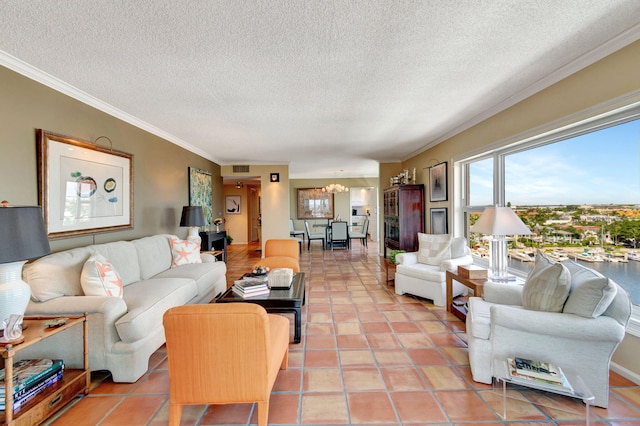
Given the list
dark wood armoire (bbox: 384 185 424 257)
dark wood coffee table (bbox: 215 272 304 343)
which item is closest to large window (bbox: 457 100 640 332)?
dark wood armoire (bbox: 384 185 424 257)

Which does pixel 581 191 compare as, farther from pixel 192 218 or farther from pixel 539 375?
pixel 192 218

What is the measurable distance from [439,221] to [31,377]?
5.15 metres

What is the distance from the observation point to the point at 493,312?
6.19 feet

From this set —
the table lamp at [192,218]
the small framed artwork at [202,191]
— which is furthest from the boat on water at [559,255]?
the small framed artwork at [202,191]

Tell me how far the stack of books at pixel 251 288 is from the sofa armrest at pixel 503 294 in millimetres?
1992

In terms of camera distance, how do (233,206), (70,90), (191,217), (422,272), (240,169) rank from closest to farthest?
1. (70,90)
2. (422,272)
3. (191,217)
4. (240,169)
5. (233,206)

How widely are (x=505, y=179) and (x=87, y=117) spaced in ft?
15.8

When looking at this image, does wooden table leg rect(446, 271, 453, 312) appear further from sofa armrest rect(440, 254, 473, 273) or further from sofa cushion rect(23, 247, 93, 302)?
sofa cushion rect(23, 247, 93, 302)

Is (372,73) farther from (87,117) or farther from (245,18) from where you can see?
(87,117)

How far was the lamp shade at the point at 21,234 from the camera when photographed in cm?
155

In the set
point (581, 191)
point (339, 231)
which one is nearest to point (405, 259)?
point (581, 191)

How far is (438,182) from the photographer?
498cm

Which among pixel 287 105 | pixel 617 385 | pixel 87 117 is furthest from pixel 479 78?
pixel 87 117

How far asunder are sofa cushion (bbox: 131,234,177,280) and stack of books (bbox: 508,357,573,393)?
3.53 m
